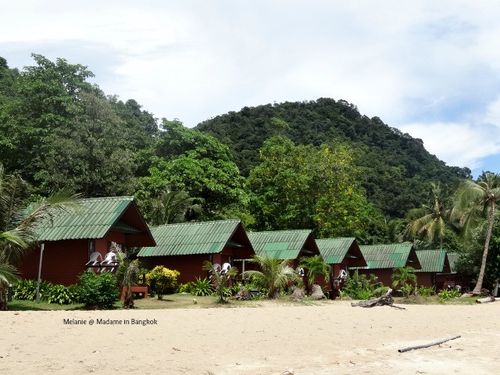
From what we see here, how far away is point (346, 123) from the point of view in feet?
250

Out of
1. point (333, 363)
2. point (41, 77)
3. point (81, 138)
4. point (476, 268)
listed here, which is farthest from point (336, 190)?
point (333, 363)

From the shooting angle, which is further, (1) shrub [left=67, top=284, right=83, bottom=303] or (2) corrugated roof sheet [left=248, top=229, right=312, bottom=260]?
(2) corrugated roof sheet [left=248, top=229, right=312, bottom=260]

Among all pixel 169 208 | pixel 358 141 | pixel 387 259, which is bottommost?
pixel 387 259

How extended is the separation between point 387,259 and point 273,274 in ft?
64.4

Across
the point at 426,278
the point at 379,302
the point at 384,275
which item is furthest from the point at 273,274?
the point at 426,278

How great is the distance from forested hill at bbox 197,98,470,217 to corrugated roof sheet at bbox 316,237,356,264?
17.0 meters

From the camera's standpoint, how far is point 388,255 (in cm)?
3972

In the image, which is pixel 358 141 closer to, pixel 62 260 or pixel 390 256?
pixel 390 256

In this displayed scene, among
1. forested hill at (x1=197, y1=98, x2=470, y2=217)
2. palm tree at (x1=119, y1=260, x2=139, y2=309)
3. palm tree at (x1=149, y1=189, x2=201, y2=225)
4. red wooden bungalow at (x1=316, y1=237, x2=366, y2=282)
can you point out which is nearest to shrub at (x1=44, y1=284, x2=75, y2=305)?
palm tree at (x1=119, y1=260, x2=139, y2=309)

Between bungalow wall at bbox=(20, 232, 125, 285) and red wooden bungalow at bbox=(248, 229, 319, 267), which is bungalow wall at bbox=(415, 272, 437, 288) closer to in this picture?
red wooden bungalow at bbox=(248, 229, 319, 267)

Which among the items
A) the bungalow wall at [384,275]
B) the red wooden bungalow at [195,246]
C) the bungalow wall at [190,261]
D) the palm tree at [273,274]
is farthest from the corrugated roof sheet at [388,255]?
the palm tree at [273,274]

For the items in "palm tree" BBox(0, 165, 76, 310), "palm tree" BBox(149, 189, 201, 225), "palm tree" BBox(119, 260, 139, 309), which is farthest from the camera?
"palm tree" BBox(149, 189, 201, 225)

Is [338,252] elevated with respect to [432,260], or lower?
elevated

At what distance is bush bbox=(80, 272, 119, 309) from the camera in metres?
16.7
